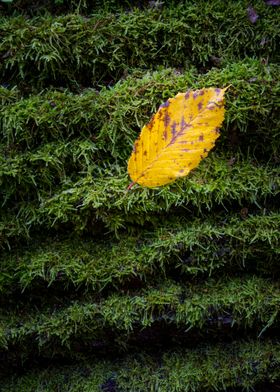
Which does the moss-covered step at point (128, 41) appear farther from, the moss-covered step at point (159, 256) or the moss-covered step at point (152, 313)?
the moss-covered step at point (152, 313)

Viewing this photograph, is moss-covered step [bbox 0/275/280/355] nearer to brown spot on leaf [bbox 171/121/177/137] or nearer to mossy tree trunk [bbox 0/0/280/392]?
mossy tree trunk [bbox 0/0/280/392]

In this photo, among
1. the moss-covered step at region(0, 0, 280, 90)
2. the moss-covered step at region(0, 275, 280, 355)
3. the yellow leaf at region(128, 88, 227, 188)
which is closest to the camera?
the yellow leaf at region(128, 88, 227, 188)

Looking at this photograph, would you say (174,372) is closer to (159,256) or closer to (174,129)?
(159,256)

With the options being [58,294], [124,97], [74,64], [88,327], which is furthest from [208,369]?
[74,64]

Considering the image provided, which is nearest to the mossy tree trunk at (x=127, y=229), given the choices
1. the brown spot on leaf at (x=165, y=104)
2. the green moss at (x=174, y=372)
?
the green moss at (x=174, y=372)

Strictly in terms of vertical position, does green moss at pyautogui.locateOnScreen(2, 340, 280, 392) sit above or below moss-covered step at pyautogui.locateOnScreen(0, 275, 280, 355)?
below

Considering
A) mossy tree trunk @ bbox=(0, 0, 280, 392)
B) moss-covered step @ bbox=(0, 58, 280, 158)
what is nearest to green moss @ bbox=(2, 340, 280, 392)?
mossy tree trunk @ bbox=(0, 0, 280, 392)

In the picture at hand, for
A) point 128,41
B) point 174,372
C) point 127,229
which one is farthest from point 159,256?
point 128,41

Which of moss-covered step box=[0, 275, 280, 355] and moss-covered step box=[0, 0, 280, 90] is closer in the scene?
moss-covered step box=[0, 275, 280, 355]
